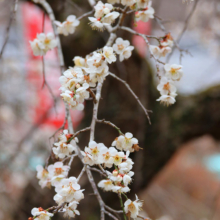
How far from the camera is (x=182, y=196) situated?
3.87m

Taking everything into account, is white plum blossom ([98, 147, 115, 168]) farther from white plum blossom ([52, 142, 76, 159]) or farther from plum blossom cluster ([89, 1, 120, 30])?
plum blossom cluster ([89, 1, 120, 30])

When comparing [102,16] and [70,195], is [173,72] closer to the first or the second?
[102,16]

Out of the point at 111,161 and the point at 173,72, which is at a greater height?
the point at 173,72

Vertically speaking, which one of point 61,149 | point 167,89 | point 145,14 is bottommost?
point 61,149

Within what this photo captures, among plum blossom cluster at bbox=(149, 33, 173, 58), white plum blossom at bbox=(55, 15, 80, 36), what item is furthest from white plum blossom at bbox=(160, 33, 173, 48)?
white plum blossom at bbox=(55, 15, 80, 36)

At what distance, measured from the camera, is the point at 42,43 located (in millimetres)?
787

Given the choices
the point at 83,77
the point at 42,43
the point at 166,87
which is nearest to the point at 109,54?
the point at 83,77

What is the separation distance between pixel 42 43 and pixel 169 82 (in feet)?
1.25

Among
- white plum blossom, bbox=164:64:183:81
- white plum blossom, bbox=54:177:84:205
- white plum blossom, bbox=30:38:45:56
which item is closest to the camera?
white plum blossom, bbox=54:177:84:205

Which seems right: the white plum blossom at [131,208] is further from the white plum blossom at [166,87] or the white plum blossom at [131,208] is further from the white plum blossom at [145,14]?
the white plum blossom at [145,14]

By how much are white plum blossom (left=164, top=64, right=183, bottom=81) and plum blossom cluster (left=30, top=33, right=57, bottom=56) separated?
1.10 feet

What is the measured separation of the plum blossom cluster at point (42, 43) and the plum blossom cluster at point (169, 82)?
33cm

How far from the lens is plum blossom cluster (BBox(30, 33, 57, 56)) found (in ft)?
2.55

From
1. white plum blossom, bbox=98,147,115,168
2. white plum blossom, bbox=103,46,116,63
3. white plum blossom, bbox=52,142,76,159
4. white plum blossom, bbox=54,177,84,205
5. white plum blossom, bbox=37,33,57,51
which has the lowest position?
white plum blossom, bbox=54,177,84,205
